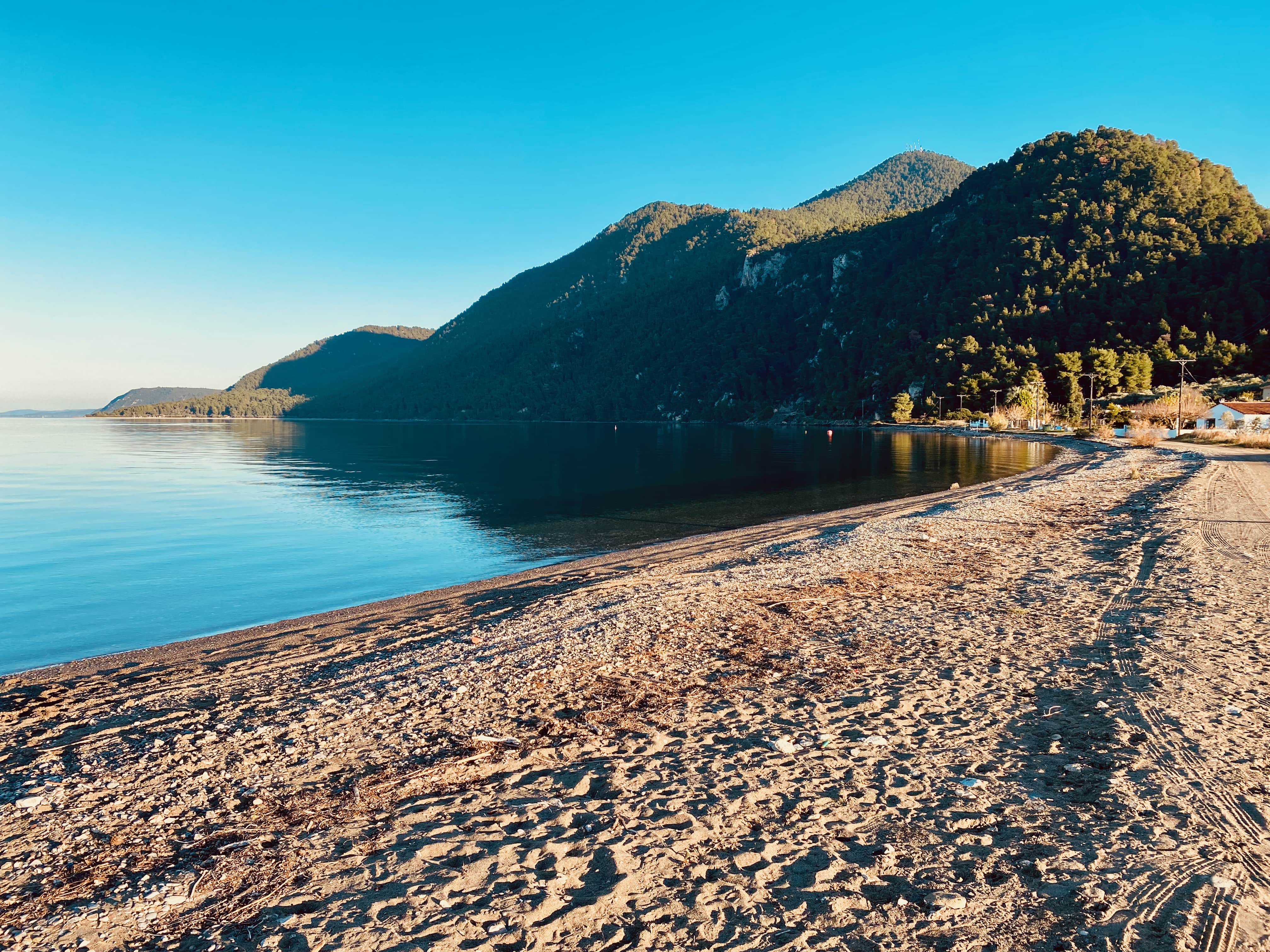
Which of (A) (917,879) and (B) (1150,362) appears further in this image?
(B) (1150,362)

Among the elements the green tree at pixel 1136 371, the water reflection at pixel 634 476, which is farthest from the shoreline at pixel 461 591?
the green tree at pixel 1136 371

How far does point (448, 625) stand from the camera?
12.7 m

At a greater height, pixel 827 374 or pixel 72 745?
pixel 827 374

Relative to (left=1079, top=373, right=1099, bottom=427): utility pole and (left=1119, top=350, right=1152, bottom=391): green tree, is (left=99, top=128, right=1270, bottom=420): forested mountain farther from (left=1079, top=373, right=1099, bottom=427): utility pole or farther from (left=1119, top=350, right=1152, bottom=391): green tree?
(left=1079, top=373, right=1099, bottom=427): utility pole

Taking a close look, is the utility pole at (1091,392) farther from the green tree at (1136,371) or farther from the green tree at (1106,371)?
the green tree at (1136,371)

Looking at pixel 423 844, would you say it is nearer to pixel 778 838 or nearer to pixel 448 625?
pixel 778 838

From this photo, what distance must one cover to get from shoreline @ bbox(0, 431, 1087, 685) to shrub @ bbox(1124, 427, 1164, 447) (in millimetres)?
33773

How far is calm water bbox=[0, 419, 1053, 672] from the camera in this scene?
15.9m

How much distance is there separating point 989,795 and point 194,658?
1174cm

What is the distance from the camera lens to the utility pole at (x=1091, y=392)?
89750 millimetres

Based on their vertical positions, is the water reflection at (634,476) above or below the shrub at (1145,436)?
below

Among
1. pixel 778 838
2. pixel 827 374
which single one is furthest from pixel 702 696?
pixel 827 374

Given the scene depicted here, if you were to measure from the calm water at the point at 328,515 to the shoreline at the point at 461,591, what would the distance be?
2.39 ft

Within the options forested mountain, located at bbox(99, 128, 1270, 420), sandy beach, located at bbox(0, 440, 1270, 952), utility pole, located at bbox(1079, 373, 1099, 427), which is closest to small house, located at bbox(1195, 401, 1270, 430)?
utility pole, located at bbox(1079, 373, 1099, 427)
